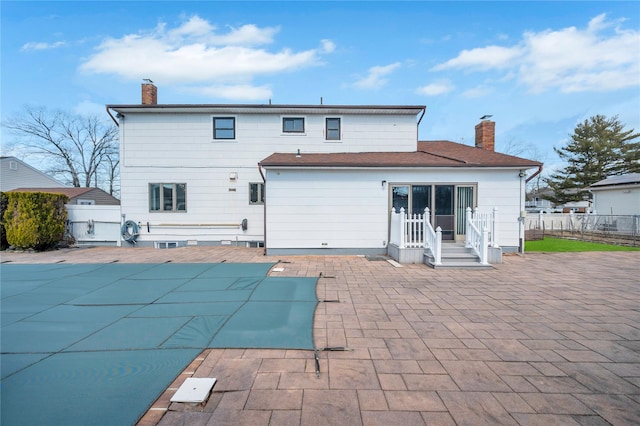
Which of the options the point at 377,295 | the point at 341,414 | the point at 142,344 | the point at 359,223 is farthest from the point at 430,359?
the point at 359,223

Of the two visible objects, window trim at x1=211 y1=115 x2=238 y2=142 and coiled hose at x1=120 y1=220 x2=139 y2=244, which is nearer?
coiled hose at x1=120 y1=220 x2=139 y2=244

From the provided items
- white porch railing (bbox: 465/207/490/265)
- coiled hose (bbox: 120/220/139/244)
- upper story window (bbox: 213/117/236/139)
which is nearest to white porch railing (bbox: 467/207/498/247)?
white porch railing (bbox: 465/207/490/265)

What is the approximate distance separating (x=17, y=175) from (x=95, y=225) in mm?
15724

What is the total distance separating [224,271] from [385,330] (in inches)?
186

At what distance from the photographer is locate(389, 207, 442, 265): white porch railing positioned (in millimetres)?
7625

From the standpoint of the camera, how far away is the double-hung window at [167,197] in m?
11.6

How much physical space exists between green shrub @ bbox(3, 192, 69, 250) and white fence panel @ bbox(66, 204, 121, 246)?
980 mm

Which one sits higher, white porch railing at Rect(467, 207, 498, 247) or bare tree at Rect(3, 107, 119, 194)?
bare tree at Rect(3, 107, 119, 194)

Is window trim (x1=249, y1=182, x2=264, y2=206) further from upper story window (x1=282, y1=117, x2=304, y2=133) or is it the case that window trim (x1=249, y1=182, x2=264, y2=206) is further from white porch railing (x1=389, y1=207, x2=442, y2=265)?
white porch railing (x1=389, y1=207, x2=442, y2=265)

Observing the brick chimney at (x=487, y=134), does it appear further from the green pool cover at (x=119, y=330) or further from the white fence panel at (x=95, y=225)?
the white fence panel at (x=95, y=225)

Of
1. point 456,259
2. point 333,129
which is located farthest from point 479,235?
point 333,129

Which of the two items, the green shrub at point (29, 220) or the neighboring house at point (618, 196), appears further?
the neighboring house at point (618, 196)

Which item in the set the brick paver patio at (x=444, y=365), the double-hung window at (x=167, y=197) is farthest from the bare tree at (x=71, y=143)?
Answer: the brick paver patio at (x=444, y=365)

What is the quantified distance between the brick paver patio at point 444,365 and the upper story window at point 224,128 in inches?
357
